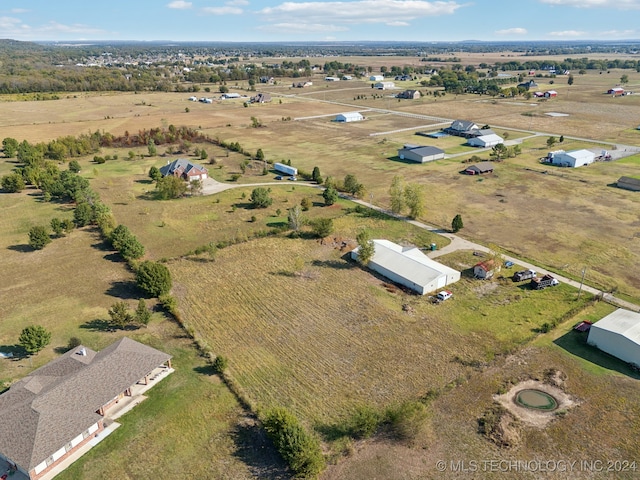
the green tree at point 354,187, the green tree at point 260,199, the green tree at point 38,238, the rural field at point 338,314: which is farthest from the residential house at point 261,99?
the green tree at point 38,238

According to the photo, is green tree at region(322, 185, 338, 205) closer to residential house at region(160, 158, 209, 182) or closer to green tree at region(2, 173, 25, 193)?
residential house at region(160, 158, 209, 182)

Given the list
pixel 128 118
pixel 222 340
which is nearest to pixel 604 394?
pixel 222 340

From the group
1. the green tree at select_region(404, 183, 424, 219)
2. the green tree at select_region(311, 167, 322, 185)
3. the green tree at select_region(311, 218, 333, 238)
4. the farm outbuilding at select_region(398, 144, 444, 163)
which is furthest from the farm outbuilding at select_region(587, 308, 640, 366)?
the farm outbuilding at select_region(398, 144, 444, 163)

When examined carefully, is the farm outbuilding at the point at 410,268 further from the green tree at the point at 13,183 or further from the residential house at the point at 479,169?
the green tree at the point at 13,183

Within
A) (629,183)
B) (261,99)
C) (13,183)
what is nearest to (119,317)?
(13,183)

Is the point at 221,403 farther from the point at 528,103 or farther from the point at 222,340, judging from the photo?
the point at 528,103

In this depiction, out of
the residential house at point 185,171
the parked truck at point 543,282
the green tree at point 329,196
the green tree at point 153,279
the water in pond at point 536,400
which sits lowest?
the water in pond at point 536,400
